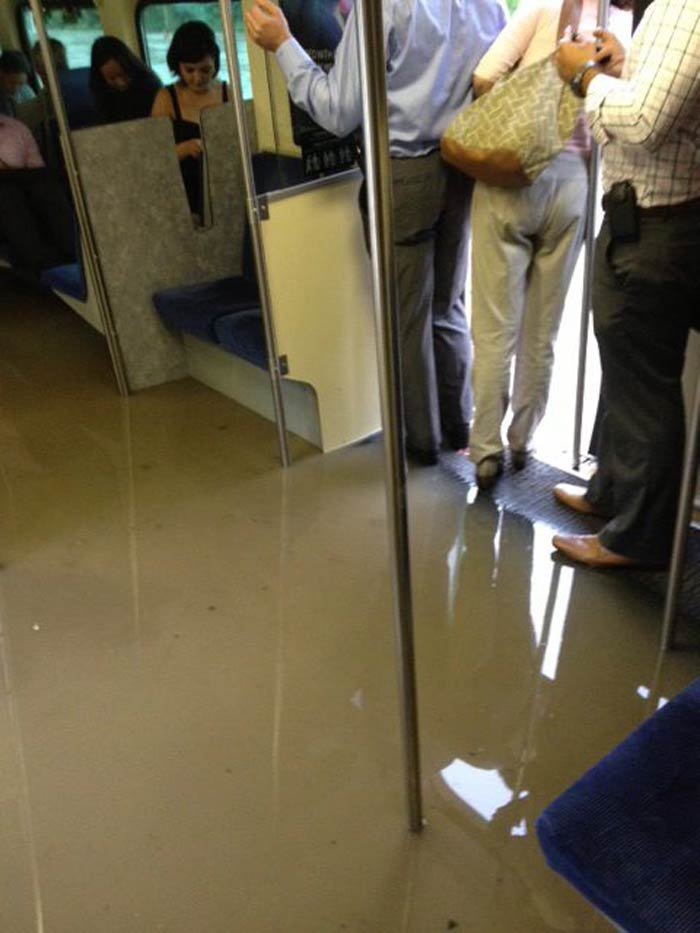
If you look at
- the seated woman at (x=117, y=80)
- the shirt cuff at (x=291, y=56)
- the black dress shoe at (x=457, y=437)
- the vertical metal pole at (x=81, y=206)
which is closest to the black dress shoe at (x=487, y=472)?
the black dress shoe at (x=457, y=437)

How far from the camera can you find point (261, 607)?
2.19m

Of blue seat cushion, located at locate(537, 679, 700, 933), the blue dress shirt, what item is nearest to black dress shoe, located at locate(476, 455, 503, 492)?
the blue dress shirt

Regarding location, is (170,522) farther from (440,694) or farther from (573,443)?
(573,443)

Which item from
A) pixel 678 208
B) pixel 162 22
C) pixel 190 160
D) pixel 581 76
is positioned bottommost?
pixel 190 160

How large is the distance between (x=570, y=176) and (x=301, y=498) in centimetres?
124

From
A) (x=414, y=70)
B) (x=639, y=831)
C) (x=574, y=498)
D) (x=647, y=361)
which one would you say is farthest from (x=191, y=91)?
(x=639, y=831)

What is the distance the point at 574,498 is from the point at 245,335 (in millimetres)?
1260

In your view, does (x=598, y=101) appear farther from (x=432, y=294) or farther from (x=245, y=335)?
(x=245, y=335)

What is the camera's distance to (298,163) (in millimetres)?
2611

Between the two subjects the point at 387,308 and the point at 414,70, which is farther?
the point at 414,70

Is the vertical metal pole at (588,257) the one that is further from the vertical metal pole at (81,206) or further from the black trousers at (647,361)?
the vertical metal pole at (81,206)

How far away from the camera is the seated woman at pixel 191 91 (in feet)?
11.4

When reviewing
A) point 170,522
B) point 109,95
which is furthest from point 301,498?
point 109,95

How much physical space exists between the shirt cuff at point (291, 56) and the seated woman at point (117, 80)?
190 centimetres
